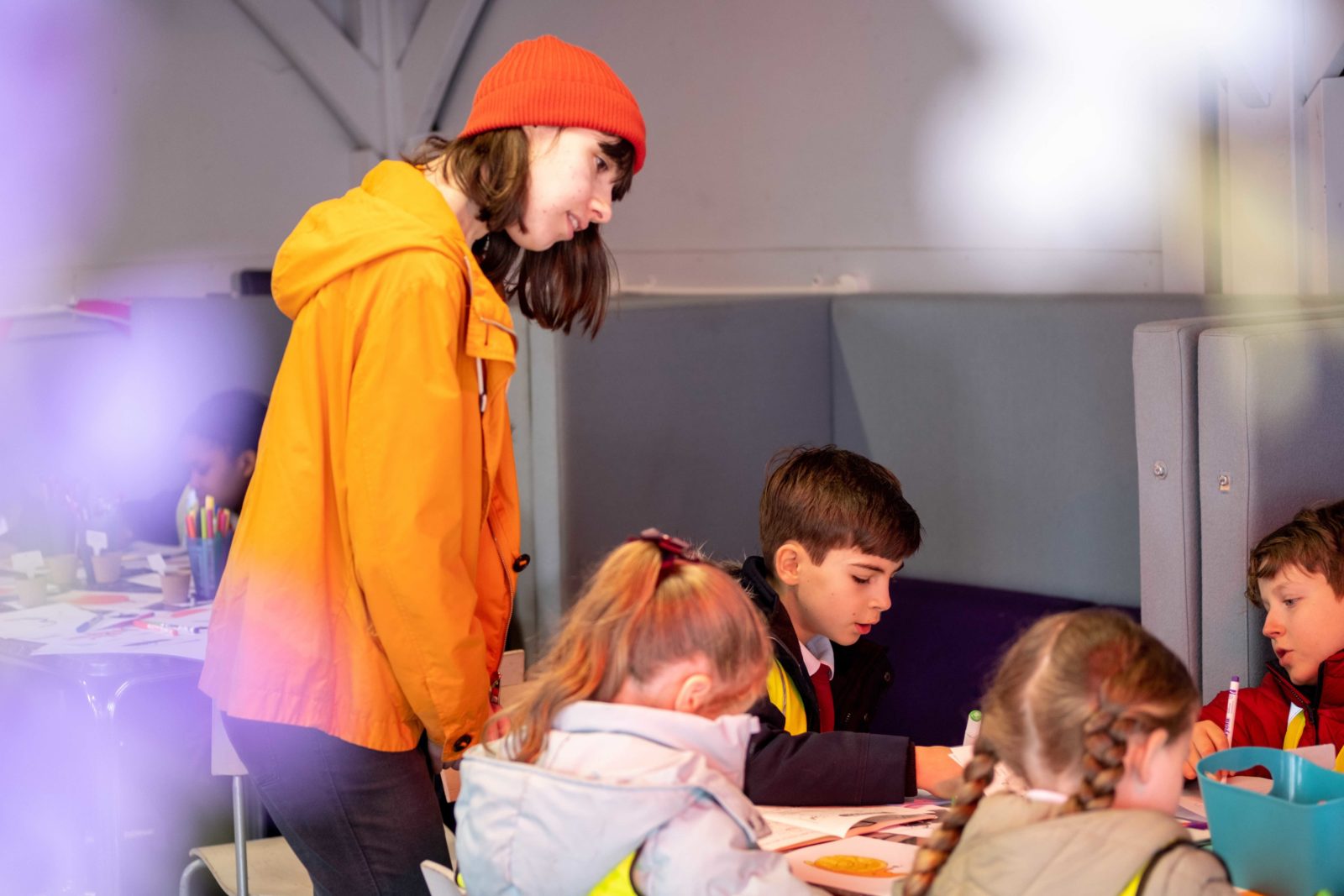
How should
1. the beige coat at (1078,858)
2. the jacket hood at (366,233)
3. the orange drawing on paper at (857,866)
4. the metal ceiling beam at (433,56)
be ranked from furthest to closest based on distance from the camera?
the metal ceiling beam at (433,56) < the jacket hood at (366,233) < the orange drawing on paper at (857,866) < the beige coat at (1078,858)

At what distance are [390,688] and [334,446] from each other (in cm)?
28

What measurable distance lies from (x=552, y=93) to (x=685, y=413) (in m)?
1.52

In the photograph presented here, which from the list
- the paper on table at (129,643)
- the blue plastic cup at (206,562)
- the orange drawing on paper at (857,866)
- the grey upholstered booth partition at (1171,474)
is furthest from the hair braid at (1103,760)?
the blue plastic cup at (206,562)

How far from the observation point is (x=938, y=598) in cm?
323

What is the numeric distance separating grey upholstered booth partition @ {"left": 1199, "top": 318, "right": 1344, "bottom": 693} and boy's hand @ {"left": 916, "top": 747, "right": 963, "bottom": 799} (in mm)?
524

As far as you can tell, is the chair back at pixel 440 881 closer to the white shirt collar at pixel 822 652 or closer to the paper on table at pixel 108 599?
the white shirt collar at pixel 822 652

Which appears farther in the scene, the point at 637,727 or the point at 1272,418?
the point at 1272,418

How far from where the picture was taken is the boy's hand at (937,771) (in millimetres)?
1819

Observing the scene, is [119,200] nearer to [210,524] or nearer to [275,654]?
[210,524]

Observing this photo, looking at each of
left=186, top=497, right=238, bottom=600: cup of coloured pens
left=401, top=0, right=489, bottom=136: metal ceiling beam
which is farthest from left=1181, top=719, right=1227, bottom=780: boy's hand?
left=401, top=0, right=489, bottom=136: metal ceiling beam

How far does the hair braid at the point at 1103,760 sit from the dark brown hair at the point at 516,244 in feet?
2.91

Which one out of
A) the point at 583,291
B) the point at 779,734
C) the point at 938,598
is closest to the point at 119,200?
the point at 938,598

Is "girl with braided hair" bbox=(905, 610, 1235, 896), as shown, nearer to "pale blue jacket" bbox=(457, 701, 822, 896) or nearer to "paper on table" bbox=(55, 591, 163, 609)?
"pale blue jacket" bbox=(457, 701, 822, 896)

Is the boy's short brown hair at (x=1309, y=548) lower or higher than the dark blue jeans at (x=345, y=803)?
higher
